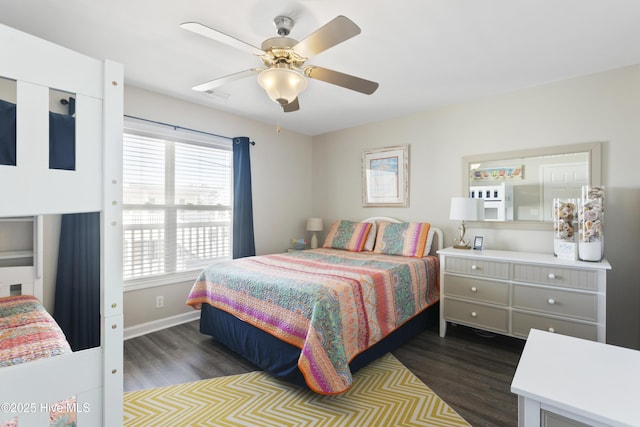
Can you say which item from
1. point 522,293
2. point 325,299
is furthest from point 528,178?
point 325,299

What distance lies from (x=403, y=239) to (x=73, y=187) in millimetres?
3121

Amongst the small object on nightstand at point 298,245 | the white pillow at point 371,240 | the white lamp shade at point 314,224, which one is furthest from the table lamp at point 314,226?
the white pillow at point 371,240

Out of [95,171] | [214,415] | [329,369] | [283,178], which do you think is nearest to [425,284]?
[329,369]

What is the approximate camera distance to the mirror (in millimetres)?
2695

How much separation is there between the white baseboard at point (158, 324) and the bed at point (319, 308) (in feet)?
2.02

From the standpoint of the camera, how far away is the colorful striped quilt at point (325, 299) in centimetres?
187

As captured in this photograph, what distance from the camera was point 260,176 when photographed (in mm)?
4121

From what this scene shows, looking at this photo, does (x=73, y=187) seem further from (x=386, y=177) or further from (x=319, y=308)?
(x=386, y=177)

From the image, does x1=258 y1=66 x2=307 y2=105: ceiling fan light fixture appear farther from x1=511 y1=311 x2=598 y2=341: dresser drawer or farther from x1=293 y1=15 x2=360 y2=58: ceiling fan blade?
x1=511 y1=311 x2=598 y2=341: dresser drawer

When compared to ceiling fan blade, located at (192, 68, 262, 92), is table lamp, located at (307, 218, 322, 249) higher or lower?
lower

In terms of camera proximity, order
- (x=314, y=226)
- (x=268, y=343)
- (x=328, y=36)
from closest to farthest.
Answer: (x=328, y=36) → (x=268, y=343) → (x=314, y=226)

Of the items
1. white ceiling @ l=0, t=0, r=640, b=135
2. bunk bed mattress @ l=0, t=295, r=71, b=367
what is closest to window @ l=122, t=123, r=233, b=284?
Result: white ceiling @ l=0, t=0, r=640, b=135

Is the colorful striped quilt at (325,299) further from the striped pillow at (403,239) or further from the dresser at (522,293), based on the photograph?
the dresser at (522,293)

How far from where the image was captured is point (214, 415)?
1838 millimetres
